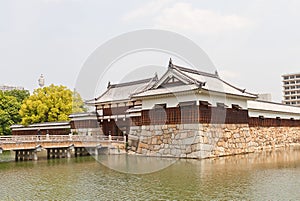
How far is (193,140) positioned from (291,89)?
6586 centimetres

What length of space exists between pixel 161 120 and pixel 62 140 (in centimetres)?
698

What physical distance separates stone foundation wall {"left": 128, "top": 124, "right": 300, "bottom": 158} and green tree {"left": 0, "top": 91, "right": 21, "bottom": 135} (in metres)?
19.7

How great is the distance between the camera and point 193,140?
818 inches

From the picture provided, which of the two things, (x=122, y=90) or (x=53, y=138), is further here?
(x=122, y=90)

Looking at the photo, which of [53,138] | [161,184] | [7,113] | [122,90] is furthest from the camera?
[7,113]

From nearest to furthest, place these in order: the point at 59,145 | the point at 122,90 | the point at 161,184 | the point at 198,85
Answer: the point at 161,184 → the point at 198,85 → the point at 59,145 → the point at 122,90

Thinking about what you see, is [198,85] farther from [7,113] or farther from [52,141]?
[7,113]

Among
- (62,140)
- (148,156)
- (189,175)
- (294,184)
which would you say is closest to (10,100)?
(62,140)

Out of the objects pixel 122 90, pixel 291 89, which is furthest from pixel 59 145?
pixel 291 89

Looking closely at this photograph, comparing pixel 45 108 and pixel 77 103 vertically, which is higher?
pixel 77 103

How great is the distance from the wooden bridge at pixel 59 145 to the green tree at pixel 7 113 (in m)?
16.3

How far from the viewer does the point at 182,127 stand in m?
21.2

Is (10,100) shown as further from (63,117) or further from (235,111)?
(235,111)

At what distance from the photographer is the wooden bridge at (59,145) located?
67.4ft
